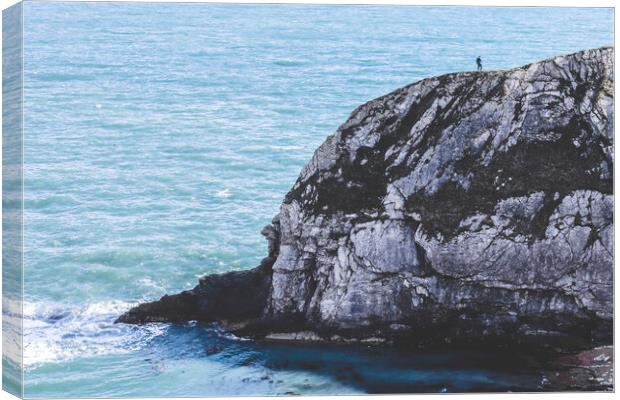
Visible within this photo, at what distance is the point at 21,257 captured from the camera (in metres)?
41.0

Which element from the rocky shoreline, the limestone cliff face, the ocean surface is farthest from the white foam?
the limestone cliff face

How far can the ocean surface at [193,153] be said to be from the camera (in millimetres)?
42594

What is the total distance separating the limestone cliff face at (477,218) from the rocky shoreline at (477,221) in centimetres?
4

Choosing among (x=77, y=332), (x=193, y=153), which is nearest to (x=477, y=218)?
(x=193, y=153)

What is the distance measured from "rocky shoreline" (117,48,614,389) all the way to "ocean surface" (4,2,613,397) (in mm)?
1032

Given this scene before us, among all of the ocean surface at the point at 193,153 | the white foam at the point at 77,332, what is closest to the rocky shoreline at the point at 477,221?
the ocean surface at the point at 193,153

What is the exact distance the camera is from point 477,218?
143 ft

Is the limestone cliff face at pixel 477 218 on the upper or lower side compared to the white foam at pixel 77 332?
upper

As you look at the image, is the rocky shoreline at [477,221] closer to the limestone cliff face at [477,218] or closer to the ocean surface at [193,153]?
the limestone cliff face at [477,218]

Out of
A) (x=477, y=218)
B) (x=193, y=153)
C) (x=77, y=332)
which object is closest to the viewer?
(x=477, y=218)

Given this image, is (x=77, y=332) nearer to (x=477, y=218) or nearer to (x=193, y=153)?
(x=193, y=153)

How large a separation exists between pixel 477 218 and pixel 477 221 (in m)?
0.08

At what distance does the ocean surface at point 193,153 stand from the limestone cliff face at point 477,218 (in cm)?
118

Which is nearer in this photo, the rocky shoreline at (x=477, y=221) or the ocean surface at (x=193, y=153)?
the ocean surface at (x=193, y=153)
